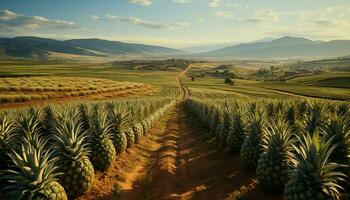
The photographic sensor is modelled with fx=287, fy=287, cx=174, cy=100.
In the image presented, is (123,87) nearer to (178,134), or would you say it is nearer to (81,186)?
(178,134)

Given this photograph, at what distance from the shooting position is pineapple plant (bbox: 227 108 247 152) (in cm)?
1647

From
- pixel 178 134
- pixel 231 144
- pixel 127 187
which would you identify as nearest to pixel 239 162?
pixel 231 144

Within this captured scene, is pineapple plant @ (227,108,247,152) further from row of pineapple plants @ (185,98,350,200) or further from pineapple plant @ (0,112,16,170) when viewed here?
pineapple plant @ (0,112,16,170)

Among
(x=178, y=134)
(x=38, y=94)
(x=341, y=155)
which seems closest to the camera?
(x=341, y=155)

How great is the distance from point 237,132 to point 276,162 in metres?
6.52

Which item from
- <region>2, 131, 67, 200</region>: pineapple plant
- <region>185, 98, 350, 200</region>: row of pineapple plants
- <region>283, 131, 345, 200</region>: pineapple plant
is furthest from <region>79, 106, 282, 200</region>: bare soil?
<region>2, 131, 67, 200</region>: pineapple plant

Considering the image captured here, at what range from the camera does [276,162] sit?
10320mm

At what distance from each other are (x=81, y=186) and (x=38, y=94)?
5340 centimetres

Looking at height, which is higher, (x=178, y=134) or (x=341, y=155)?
(x=341, y=155)

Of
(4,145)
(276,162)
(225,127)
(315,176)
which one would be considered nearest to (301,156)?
(315,176)

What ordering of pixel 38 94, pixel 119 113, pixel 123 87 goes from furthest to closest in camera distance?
pixel 123 87 → pixel 38 94 → pixel 119 113

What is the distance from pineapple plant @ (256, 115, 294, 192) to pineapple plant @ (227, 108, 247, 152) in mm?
5594

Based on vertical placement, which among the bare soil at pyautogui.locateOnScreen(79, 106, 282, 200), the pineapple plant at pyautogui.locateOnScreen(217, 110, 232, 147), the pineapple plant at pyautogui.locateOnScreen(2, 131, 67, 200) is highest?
the pineapple plant at pyautogui.locateOnScreen(2, 131, 67, 200)

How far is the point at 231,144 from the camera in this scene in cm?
1706
